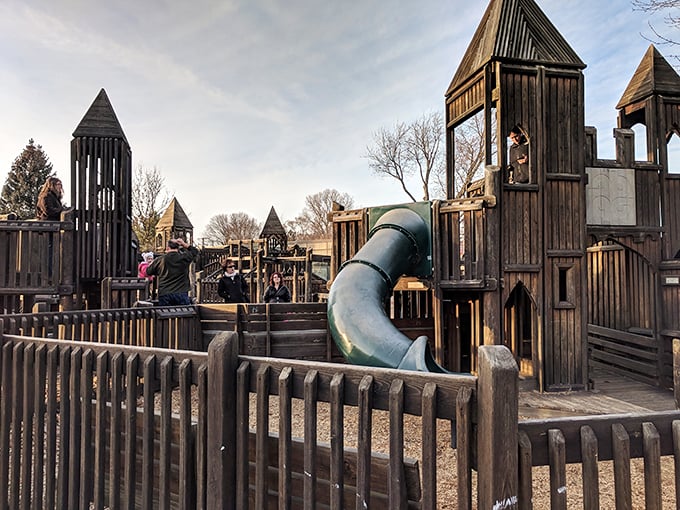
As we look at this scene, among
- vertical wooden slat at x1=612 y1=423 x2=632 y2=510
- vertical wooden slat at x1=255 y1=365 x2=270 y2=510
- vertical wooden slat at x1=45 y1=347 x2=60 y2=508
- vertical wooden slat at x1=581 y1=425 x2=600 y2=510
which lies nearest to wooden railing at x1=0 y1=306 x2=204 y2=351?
vertical wooden slat at x1=45 y1=347 x2=60 y2=508

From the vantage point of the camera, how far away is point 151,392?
2473 millimetres

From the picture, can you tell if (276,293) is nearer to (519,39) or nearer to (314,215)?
(519,39)

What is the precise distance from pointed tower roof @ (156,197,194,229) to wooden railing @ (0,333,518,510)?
1182 inches

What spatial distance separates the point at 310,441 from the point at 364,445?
0.92 feet

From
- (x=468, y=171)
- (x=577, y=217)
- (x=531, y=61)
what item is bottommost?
(x=577, y=217)

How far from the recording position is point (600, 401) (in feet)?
24.0

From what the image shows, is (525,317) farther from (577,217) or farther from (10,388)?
(10,388)

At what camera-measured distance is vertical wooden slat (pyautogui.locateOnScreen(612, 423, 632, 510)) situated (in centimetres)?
173

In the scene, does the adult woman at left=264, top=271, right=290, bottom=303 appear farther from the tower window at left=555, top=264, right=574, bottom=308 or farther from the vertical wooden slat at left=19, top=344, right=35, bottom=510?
the vertical wooden slat at left=19, top=344, right=35, bottom=510

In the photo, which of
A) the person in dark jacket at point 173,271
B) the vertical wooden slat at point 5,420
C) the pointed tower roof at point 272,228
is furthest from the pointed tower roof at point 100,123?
the pointed tower roof at point 272,228

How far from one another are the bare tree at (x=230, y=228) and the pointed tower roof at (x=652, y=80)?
55.9 metres

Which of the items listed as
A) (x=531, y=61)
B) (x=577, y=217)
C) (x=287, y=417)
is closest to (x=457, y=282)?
(x=577, y=217)

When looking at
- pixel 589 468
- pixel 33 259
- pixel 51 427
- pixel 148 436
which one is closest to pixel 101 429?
pixel 148 436

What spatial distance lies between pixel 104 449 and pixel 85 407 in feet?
0.93
